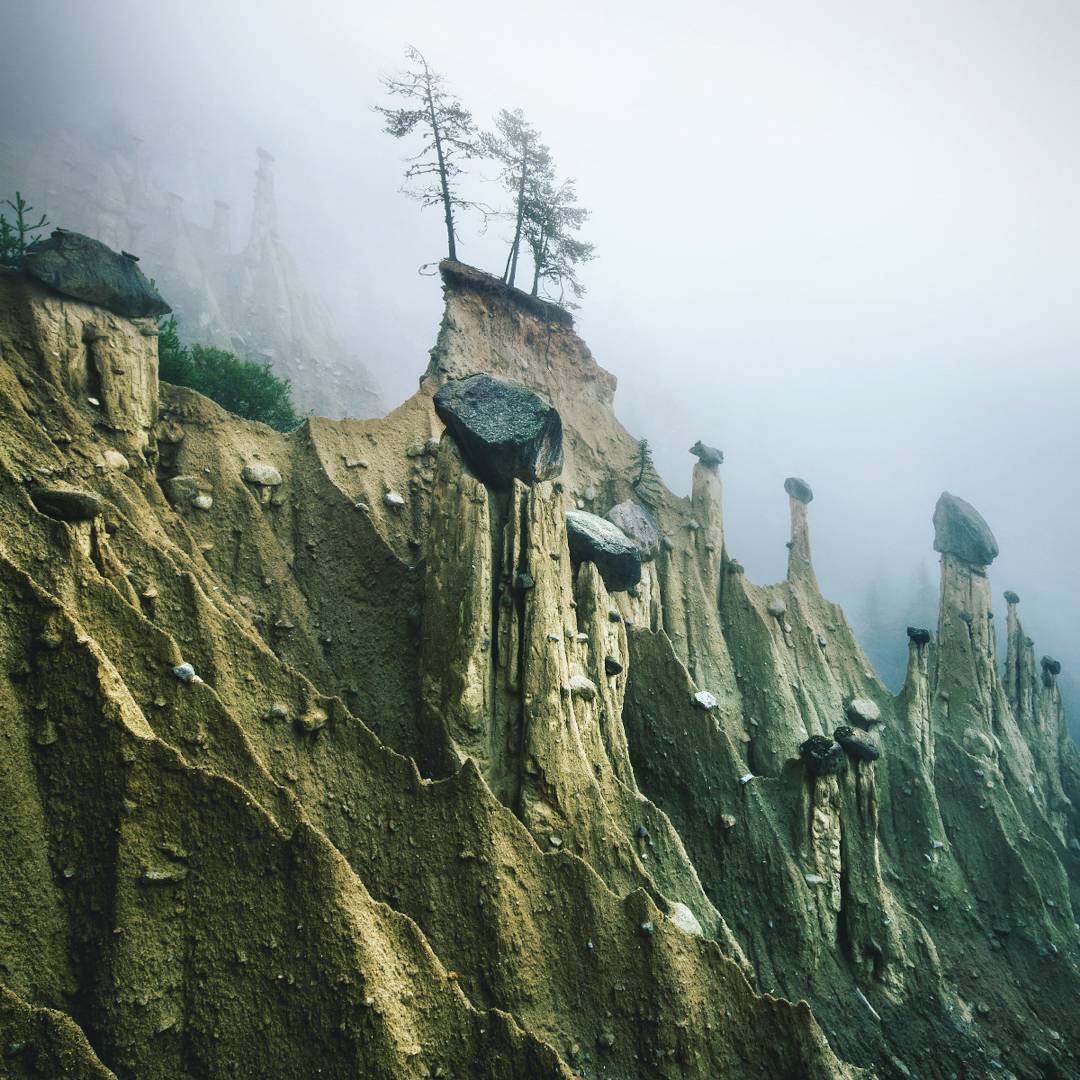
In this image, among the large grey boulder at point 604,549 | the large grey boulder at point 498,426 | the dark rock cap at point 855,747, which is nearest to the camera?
the large grey boulder at point 498,426

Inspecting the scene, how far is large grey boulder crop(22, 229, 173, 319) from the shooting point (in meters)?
9.60

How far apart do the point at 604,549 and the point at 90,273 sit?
458 inches

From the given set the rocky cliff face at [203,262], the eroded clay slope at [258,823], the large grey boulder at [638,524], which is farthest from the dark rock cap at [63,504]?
the rocky cliff face at [203,262]

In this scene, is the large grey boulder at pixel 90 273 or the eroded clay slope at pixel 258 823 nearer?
the eroded clay slope at pixel 258 823

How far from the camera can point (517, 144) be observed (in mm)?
21078

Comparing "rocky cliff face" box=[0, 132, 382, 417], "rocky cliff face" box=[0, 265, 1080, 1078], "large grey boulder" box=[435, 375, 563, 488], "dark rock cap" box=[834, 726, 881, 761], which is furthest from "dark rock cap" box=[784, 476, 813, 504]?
"rocky cliff face" box=[0, 132, 382, 417]

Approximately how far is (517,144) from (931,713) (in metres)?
28.2

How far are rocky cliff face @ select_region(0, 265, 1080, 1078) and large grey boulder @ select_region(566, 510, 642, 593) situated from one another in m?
0.55

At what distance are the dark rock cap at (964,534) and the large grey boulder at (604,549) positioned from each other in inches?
794

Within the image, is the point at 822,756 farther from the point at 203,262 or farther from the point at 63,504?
the point at 203,262

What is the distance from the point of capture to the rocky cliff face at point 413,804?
4.73 m

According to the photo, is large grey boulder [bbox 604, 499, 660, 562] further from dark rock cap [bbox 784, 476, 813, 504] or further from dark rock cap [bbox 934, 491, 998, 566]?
dark rock cap [bbox 934, 491, 998, 566]

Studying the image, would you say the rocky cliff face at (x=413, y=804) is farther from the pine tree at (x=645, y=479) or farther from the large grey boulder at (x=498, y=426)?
the pine tree at (x=645, y=479)

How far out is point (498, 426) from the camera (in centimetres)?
1102
